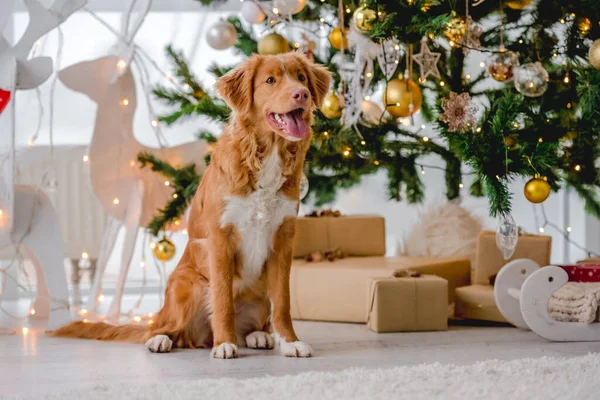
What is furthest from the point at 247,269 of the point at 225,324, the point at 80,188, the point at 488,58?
the point at 80,188

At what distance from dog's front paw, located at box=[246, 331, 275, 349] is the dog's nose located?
83 cm

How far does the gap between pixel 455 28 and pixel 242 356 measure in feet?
4.34

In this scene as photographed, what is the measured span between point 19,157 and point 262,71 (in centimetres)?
135

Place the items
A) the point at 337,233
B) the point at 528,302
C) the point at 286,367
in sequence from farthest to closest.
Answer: the point at 337,233
the point at 528,302
the point at 286,367

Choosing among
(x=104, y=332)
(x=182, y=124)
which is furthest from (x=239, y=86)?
(x=182, y=124)

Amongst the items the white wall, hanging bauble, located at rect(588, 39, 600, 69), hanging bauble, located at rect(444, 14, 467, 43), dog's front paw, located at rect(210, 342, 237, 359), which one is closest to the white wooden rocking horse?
hanging bauble, located at rect(588, 39, 600, 69)

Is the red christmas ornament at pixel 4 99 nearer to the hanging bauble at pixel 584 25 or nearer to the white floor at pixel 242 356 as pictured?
the white floor at pixel 242 356

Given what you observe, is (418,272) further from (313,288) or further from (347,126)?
(347,126)

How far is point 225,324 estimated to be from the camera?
2566 mm

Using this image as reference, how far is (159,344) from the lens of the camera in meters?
2.62

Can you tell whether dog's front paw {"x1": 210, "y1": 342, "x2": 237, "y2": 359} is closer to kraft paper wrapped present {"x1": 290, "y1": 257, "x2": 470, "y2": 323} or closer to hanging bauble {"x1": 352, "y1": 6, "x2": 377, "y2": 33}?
kraft paper wrapped present {"x1": 290, "y1": 257, "x2": 470, "y2": 323}

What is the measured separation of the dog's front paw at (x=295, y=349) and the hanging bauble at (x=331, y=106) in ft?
3.71

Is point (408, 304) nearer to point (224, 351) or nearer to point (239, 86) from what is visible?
point (224, 351)

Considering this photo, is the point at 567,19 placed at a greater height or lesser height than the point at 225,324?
greater
